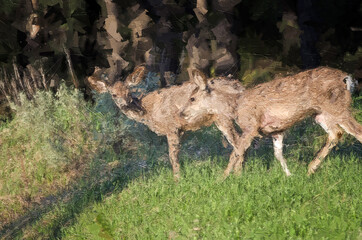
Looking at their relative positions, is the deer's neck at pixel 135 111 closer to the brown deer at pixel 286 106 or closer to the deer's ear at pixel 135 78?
the deer's ear at pixel 135 78

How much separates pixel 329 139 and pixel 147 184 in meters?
2.55

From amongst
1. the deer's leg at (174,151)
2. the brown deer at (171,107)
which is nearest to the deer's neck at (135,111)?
the brown deer at (171,107)

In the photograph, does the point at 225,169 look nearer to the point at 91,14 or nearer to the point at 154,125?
the point at 154,125

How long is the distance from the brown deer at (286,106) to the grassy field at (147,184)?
0.37 metres

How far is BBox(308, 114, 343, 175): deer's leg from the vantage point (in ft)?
21.2

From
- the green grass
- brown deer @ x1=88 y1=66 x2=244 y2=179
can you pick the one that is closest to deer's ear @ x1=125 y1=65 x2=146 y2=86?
brown deer @ x1=88 y1=66 x2=244 y2=179

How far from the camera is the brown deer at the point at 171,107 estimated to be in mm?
7066

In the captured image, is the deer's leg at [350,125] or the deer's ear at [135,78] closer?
the deer's leg at [350,125]

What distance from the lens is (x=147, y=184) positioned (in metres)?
7.08

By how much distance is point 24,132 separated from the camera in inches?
401

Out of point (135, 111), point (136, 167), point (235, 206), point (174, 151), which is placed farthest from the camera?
point (136, 167)

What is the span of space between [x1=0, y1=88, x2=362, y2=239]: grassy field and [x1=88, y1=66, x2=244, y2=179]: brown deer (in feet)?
1.61

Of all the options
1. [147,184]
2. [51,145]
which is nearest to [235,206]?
[147,184]

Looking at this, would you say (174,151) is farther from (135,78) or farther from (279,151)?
(279,151)
